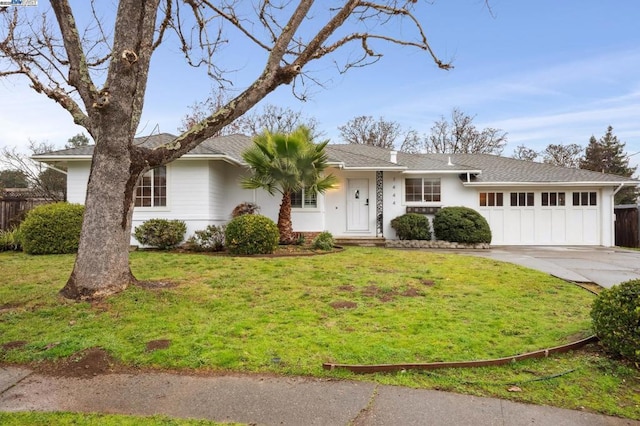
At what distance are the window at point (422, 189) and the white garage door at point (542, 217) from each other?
1904 mm

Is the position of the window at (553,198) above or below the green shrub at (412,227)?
above

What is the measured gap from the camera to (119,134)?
571 centimetres

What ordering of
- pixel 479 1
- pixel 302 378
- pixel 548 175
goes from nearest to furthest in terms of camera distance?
1. pixel 302 378
2. pixel 479 1
3. pixel 548 175

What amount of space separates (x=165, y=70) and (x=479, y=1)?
830cm

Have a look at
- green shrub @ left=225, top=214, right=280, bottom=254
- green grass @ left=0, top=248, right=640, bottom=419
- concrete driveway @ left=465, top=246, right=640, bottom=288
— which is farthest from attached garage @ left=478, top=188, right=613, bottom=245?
green shrub @ left=225, top=214, right=280, bottom=254

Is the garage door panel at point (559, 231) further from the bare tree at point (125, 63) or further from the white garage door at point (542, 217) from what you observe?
the bare tree at point (125, 63)

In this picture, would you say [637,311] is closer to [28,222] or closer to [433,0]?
[433,0]

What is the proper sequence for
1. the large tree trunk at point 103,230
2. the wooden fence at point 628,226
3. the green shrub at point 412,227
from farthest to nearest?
the wooden fence at point 628,226 < the green shrub at point 412,227 < the large tree trunk at point 103,230

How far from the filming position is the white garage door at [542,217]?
51.6 feet

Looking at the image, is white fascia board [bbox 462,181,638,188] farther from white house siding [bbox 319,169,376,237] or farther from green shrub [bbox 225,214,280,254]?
green shrub [bbox 225,214,280,254]

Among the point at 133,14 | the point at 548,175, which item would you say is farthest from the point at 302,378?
the point at 548,175

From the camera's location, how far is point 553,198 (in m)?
15.8

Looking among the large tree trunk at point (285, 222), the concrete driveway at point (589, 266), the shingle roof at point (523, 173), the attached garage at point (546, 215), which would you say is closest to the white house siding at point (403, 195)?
the attached garage at point (546, 215)

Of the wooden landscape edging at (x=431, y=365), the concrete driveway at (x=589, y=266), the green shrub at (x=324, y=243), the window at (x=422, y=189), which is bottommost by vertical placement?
the wooden landscape edging at (x=431, y=365)
